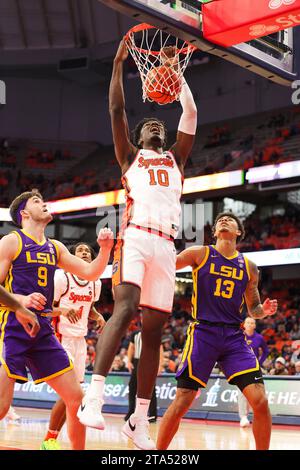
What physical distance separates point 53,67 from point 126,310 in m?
27.7

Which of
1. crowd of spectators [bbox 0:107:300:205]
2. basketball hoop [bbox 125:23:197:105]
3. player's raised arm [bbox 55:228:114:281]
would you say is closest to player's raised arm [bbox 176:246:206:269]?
player's raised arm [bbox 55:228:114:281]

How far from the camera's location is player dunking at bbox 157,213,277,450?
600 cm

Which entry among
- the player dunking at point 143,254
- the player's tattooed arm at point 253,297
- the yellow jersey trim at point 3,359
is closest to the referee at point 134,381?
the player's tattooed arm at point 253,297

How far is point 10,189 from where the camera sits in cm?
2972

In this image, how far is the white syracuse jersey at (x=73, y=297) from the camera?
8453mm

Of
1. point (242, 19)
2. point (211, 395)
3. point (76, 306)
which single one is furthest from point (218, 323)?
point (211, 395)

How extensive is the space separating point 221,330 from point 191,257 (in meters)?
0.73

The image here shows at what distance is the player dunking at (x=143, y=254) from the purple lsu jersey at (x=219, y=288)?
3.76 feet

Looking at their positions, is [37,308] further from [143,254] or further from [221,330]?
[221,330]

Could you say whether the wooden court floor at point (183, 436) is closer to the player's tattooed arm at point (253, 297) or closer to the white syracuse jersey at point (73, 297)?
the white syracuse jersey at point (73, 297)

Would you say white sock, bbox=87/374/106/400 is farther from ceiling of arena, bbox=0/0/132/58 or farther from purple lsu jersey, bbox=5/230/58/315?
ceiling of arena, bbox=0/0/132/58

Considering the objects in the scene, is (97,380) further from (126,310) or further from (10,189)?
(10,189)

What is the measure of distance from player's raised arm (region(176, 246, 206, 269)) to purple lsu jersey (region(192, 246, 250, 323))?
0.13ft
